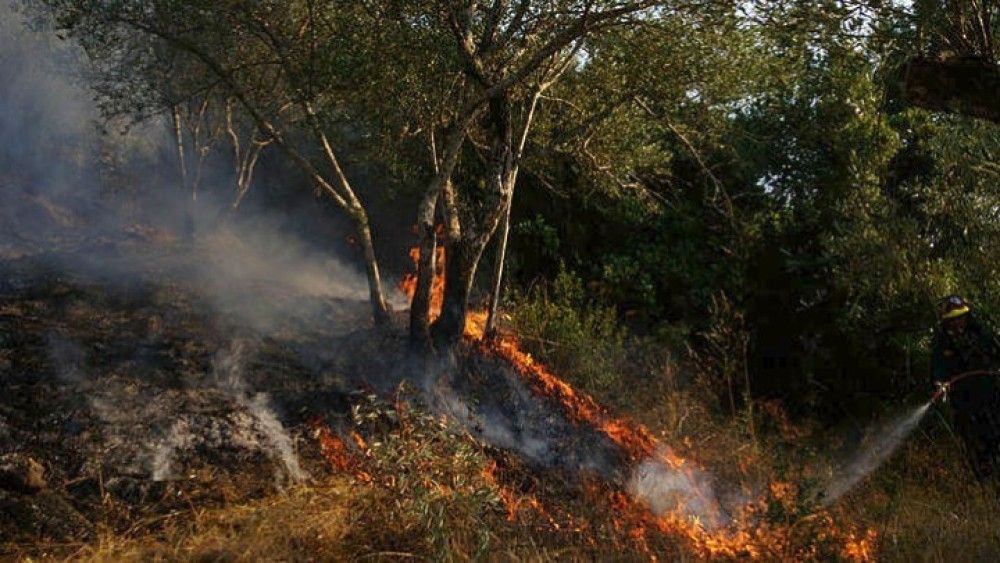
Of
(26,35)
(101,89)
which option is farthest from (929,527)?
(26,35)

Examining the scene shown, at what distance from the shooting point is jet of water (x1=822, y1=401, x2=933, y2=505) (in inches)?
406

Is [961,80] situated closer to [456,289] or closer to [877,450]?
[456,289]

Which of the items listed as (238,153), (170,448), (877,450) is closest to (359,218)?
(170,448)

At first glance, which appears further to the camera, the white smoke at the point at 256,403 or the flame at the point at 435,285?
the flame at the point at 435,285

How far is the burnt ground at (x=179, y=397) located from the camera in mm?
7086

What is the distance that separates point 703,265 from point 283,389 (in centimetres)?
865

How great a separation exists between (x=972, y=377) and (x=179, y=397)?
326 inches

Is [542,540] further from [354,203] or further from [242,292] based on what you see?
[242,292]

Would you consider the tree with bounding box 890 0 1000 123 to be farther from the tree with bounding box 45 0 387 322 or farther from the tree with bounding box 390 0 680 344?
the tree with bounding box 45 0 387 322

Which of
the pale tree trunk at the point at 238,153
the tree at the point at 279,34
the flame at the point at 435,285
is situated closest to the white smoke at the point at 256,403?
the tree at the point at 279,34

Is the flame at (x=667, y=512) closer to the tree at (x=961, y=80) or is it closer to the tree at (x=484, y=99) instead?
the tree at (x=484, y=99)

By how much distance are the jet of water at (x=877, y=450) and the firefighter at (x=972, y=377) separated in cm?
119

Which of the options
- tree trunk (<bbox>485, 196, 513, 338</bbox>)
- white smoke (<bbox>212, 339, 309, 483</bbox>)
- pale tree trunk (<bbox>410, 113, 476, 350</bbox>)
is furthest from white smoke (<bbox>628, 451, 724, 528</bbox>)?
white smoke (<bbox>212, 339, 309, 483</bbox>)

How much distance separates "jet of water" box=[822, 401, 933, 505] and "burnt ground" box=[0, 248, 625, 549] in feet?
8.99
